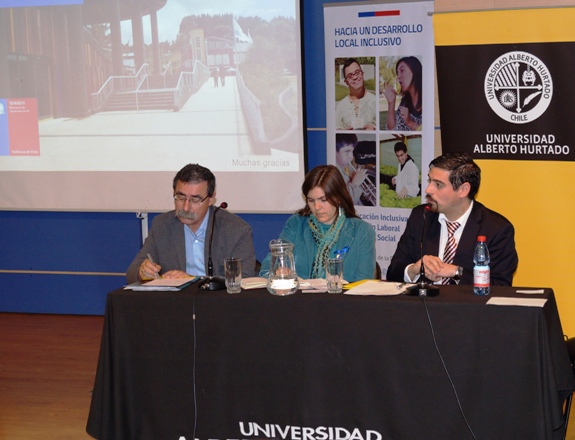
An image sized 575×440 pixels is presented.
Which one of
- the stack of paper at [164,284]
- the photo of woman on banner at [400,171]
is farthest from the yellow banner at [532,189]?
the stack of paper at [164,284]

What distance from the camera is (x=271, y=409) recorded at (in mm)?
3107

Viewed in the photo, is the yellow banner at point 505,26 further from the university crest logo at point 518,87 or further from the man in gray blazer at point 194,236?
the man in gray blazer at point 194,236

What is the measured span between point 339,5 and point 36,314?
3.16 meters

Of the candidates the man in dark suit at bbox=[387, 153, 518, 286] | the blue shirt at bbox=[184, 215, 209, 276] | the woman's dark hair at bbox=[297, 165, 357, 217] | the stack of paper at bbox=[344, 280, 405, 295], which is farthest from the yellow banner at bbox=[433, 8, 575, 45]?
the stack of paper at bbox=[344, 280, 405, 295]

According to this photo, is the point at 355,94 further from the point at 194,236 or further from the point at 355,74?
the point at 194,236

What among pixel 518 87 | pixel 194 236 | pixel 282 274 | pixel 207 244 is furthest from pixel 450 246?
pixel 518 87

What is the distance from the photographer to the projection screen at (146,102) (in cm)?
541

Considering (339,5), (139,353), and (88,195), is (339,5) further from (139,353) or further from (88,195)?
(139,353)

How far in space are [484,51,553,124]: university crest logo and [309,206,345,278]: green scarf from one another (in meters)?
1.37

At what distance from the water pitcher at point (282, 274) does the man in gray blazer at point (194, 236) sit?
1.73 feet

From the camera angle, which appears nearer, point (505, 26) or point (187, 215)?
point (187, 215)

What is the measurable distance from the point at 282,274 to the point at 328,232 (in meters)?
0.60

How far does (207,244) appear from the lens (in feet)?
12.3

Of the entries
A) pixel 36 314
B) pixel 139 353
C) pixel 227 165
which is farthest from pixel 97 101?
pixel 139 353
